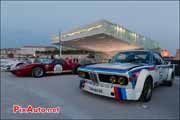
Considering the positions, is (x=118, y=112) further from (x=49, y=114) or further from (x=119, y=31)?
(x=119, y=31)

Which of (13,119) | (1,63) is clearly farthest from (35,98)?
(1,63)

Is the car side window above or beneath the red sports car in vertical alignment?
above

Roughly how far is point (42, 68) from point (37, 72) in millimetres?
327

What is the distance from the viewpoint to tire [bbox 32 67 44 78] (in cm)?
884

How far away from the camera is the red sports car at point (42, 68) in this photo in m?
8.69

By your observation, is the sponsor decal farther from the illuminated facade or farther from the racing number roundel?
the illuminated facade

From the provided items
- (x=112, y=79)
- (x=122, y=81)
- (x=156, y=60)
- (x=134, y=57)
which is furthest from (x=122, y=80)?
(x=156, y=60)

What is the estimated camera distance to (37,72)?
892cm

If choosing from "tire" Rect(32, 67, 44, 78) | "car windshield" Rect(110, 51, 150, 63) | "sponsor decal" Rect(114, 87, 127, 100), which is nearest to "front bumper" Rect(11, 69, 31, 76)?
"tire" Rect(32, 67, 44, 78)

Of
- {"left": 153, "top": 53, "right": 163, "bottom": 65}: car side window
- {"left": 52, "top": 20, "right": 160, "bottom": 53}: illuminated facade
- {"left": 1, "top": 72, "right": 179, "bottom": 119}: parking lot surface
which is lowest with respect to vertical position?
{"left": 1, "top": 72, "right": 179, "bottom": 119}: parking lot surface

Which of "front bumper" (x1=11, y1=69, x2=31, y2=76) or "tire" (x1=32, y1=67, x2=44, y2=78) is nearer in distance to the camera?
"front bumper" (x1=11, y1=69, x2=31, y2=76)

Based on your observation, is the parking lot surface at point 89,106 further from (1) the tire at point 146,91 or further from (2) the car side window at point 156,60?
(2) the car side window at point 156,60

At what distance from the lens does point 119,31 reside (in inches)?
1252

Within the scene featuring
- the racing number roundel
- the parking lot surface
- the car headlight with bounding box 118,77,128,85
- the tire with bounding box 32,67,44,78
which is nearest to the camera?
the parking lot surface
